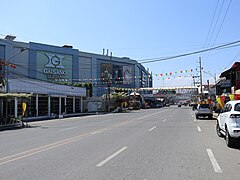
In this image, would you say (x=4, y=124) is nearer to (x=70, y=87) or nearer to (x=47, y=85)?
(x=47, y=85)

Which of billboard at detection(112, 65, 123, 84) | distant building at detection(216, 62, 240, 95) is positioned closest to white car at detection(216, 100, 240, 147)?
distant building at detection(216, 62, 240, 95)

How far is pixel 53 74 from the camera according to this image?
73938 millimetres

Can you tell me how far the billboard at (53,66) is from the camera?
71375 millimetres

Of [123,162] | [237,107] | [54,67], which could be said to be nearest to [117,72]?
[54,67]

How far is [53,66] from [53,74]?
79.8 inches

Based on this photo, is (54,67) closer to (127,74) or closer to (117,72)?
(117,72)

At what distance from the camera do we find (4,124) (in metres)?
25.3

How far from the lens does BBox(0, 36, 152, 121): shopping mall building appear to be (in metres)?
43.4

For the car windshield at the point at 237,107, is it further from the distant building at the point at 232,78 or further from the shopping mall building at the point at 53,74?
the distant building at the point at 232,78

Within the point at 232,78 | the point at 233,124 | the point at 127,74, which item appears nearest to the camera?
the point at 233,124

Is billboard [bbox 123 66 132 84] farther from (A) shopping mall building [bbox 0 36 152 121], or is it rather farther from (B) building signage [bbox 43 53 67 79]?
(B) building signage [bbox 43 53 67 79]

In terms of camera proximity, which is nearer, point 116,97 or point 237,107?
point 237,107

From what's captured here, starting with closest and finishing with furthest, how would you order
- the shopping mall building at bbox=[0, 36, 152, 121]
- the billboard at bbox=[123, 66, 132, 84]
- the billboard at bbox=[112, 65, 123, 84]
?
1. the shopping mall building at bbox=[0, 36, 152, 121]
2. the billboard at bbox=[112, 65, 123, 84]
3. the billboard at bbox=[123, 66, 132, 84]

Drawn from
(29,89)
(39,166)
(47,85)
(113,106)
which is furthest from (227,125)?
(113,106)
